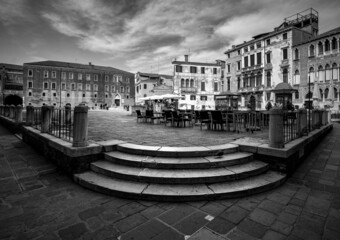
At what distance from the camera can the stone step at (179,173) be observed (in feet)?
10.6

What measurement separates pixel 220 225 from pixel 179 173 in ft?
4.07

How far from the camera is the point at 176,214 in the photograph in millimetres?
2545

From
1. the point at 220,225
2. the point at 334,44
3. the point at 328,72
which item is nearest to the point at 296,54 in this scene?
the point at 334,44

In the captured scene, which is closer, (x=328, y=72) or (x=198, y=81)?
(x=328, y=72)

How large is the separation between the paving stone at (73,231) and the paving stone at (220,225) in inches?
62.8

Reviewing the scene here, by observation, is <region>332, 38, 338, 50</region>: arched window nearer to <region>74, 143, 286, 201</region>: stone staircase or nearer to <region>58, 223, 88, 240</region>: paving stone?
<region>74, 143, 286, 201</region>: stone staircase

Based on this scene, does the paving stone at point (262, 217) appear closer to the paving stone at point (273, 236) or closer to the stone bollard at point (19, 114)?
the paving stone at point (273, 236)

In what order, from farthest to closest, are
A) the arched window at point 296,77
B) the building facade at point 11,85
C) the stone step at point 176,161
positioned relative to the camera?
the building facade at point 11,85 < the arched window at point 296,77 < the stone step at point 176,161

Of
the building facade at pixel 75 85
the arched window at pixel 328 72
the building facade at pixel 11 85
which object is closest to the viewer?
the arched window at pixel 328 72

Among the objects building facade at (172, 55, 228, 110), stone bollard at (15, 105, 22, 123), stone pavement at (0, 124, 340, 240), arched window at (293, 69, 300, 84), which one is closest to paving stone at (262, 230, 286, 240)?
stone pavement at (0, 124, 340, 240)

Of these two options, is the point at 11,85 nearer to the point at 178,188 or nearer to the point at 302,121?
the point at 178,188

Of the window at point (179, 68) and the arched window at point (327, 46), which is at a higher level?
the window at point (179, 68)

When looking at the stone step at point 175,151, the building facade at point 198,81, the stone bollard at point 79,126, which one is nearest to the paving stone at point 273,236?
the stone step at point 175,151

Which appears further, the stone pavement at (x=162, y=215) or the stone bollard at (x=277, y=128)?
the stone bollard at (x=277, y=128)
